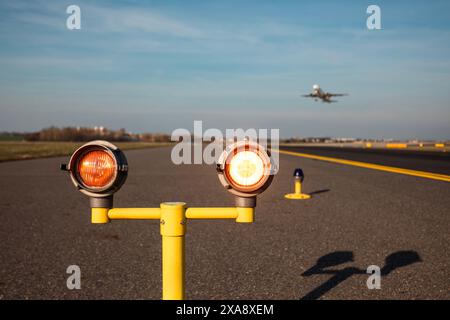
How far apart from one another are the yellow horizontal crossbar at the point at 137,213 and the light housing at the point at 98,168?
4.8 inches

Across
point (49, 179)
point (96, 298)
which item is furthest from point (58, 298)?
point (49, 179)

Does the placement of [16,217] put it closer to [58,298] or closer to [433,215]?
[58,298]

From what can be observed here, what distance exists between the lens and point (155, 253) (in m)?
4.99

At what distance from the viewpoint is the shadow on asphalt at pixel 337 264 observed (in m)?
3.82

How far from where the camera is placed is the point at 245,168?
77.9 inches

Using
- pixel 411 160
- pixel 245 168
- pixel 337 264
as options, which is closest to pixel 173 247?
pixel 245 168

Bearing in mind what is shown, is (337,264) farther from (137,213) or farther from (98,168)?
(98,168)

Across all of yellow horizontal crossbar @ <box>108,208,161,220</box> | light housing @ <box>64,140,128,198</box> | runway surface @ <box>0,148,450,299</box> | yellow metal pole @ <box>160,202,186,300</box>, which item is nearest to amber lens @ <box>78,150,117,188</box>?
light housing @ <box>64,140,128,198</box>

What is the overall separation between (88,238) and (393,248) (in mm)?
4591

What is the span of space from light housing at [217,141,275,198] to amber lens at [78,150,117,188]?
613 millimetres

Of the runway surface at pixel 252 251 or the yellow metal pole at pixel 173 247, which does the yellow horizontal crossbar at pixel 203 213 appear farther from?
the runway surface at pixel 252 251

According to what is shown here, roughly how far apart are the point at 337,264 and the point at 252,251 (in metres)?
1.14

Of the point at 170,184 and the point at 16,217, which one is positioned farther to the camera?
the point at 170,184

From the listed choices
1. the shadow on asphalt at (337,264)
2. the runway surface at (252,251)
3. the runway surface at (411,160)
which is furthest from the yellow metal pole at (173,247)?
the runway surface at (411,160)
